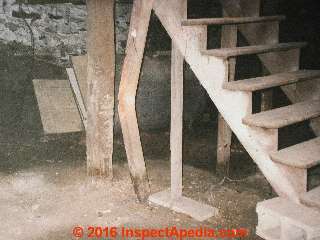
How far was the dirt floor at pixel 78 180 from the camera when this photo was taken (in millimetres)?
3688

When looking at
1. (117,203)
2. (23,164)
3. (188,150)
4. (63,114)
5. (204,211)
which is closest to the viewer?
(204,211)

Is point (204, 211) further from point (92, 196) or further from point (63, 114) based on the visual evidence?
point (63, 114)

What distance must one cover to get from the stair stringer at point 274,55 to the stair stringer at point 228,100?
88 cm

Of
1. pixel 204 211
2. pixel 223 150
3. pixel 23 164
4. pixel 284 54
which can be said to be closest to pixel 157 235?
pixel 204 211

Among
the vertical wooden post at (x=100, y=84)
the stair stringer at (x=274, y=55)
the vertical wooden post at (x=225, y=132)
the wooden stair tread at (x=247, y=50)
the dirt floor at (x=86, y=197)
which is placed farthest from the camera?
the vertical wooden post at (x=225, y=132)

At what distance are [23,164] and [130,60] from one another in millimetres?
2099

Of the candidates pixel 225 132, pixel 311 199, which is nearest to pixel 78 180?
pixel 225 132

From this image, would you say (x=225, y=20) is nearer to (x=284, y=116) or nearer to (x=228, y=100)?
(x=228, y=100)

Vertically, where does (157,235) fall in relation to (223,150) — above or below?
below

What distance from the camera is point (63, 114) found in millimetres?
6320

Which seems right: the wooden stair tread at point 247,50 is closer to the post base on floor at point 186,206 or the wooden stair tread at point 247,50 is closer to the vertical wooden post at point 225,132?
the vertical wooden post at point 225,132

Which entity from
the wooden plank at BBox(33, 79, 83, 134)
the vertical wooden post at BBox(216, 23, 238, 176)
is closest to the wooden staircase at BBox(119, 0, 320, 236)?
the vertical wooden post at BBox(216, 23, 238, 176)

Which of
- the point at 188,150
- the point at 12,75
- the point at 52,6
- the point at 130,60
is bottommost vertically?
the point at 188,150

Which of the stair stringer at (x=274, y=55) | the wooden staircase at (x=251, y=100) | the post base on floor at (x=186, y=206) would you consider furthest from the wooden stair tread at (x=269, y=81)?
the post base on floor at (x=186, y=206)
